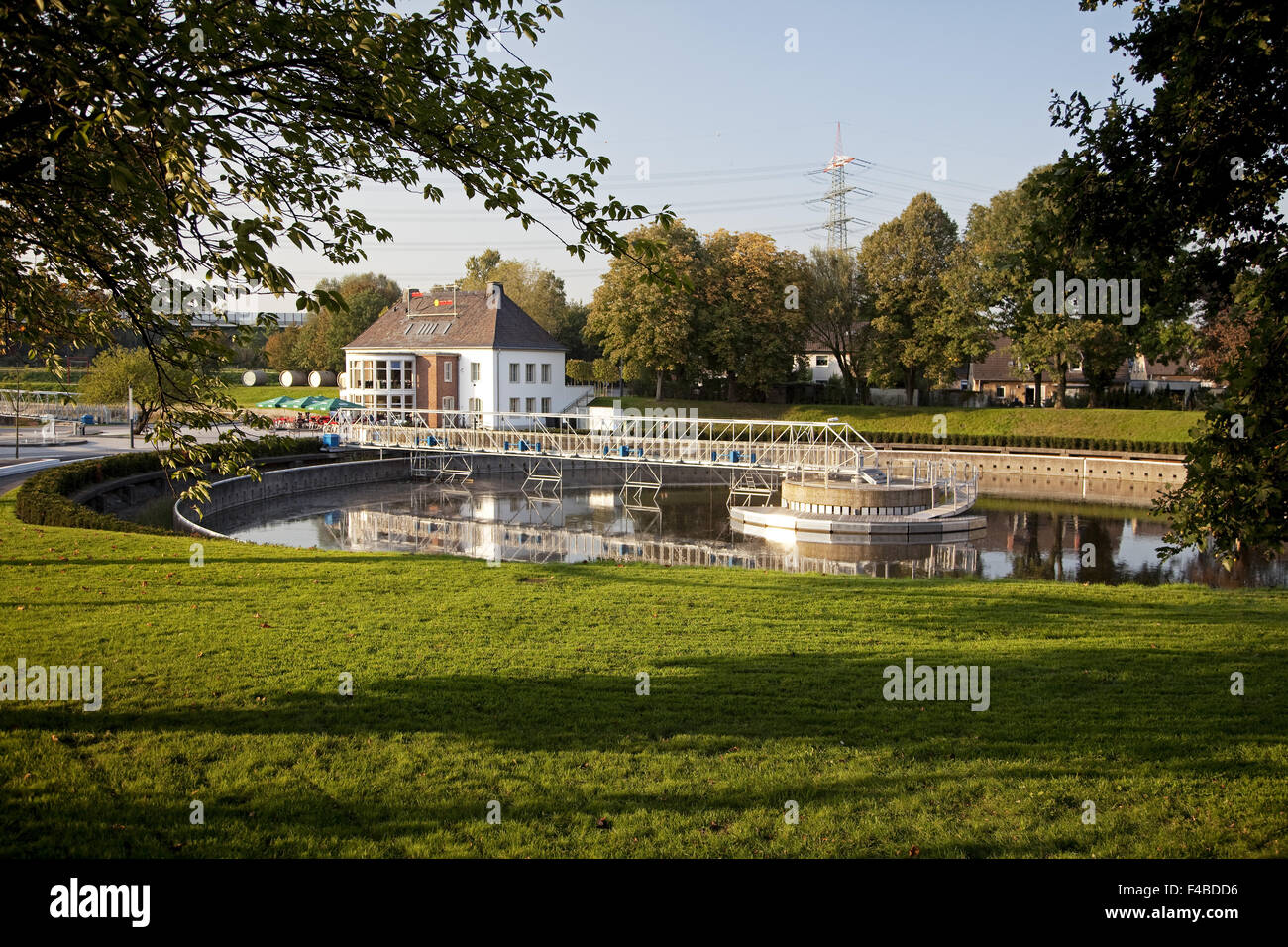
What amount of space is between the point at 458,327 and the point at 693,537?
32.2m

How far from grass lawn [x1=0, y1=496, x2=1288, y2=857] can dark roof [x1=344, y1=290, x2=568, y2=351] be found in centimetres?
4281

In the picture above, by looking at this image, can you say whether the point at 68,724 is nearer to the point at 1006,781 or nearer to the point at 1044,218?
the point at 1006,781

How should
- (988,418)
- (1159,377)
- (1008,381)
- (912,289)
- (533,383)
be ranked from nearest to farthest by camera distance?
1. (988,418)
2. (912,289)
3. (533,383)
4. (1159,377)
5. (1008,381)

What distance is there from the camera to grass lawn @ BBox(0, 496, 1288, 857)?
17.5 ft

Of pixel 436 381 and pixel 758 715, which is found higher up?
pixel 436 381

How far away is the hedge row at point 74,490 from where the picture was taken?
17.8 meters

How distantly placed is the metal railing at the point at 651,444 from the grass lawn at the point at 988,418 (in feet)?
15.8

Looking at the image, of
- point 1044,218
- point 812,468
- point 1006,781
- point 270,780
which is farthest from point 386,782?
point 812,468

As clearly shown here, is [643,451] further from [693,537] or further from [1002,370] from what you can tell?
[1002,370]

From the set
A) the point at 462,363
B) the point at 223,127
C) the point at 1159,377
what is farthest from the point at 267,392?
the point at 223,127

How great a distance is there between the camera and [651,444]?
117ft

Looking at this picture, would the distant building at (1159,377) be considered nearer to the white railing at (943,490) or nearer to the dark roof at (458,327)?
the white railing at (943,490)
